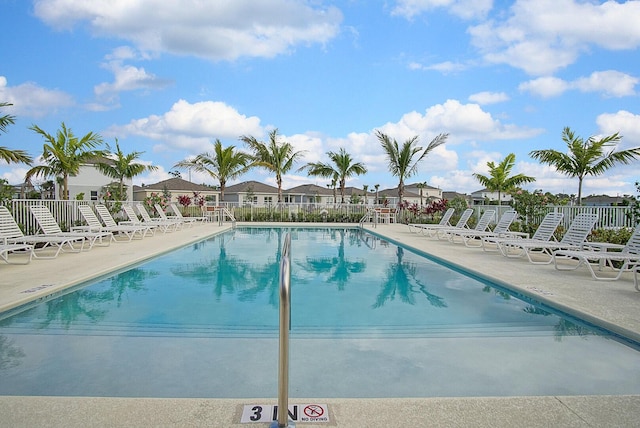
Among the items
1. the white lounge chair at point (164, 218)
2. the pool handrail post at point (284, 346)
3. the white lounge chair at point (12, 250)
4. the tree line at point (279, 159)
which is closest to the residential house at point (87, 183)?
the tree line at point (279, 159)

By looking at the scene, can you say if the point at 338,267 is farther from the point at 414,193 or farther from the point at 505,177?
the point at 414,193

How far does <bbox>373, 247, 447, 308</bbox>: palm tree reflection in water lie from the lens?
6398mm

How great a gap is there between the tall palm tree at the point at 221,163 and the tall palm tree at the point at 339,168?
13.8 ft

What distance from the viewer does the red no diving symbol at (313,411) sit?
8.05ft

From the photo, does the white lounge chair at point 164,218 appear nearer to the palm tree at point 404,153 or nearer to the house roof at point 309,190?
the palm tree at point 404,153

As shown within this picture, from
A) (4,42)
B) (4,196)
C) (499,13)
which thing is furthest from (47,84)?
(499,13)

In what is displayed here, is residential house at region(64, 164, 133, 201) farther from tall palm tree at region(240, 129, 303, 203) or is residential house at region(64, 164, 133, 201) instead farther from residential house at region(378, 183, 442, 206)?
residential house at region(378, 183, 442, 206)

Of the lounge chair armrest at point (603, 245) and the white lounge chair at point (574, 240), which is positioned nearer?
the lounge chair armrest at point (603, 245)

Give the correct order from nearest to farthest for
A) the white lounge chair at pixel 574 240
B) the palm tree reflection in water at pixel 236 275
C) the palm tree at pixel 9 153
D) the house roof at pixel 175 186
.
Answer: the palm tree reflection in water at pixel 236 275 → the white lounge chair at pixel 574 240 → the palm tree at pixel 9 153 → the house roof at pixel 175 186

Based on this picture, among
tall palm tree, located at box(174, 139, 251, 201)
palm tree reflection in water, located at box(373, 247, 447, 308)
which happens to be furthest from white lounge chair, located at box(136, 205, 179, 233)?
tall palm tree, located at box(174, 139, 251, 201)

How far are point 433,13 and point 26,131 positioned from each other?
13369mm

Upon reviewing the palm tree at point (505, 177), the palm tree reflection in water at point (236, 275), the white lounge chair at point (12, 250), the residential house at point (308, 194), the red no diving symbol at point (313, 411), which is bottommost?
the palm tree reflection in water at point (236, 275)

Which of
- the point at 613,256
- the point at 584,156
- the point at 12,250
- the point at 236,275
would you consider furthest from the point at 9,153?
the point at 584,156

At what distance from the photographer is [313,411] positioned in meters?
2.51
